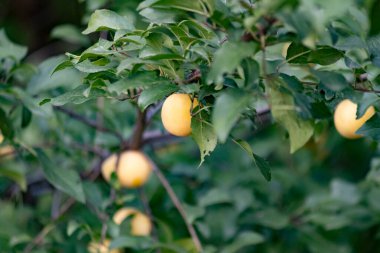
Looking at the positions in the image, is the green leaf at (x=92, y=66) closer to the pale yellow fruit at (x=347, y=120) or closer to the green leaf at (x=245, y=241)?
the pale yellow fruit at (x=347, y=120)

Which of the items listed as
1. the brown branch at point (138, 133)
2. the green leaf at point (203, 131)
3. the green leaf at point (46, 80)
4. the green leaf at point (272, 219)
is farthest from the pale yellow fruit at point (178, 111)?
the green leaf at point (272, 219)

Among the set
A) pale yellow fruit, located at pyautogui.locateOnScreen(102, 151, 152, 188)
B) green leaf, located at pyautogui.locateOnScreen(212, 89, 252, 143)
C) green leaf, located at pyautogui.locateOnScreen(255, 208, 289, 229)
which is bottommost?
green leaf, located at pyautogui.locateOnScreen(255, 208, 289, 229)

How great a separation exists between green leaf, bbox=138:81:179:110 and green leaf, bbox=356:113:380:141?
0.31 meters

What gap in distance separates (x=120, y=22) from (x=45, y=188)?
96cm

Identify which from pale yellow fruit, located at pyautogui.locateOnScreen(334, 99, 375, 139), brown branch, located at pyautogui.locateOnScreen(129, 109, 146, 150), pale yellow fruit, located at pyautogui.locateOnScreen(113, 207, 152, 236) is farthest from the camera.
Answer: pale yellow fruit, located at pyautogui.locateOnScreen(113, 207, 152, 236)

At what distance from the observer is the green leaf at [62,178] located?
4.01 ft

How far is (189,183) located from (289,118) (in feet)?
3.42

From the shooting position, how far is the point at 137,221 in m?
1.39

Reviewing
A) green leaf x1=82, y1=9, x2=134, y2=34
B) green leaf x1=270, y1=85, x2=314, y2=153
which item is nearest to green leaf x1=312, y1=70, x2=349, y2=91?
green leaf x1=270, y1=85, x2=314, y2=153

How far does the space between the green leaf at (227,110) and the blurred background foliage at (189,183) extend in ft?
0.67

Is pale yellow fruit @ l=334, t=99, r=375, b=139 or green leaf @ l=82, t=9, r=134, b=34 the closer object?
green leaf @ l=82, t=9, r=134, b=34

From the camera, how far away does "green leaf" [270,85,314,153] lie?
0.70 metres

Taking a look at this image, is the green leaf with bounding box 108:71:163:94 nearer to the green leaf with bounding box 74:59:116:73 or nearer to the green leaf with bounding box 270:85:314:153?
the green leaf with bounding box 74:59:116:73

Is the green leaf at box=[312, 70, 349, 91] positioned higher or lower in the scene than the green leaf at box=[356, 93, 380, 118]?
higher
